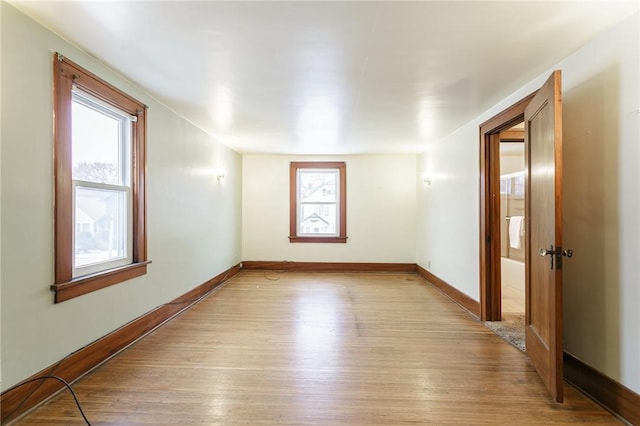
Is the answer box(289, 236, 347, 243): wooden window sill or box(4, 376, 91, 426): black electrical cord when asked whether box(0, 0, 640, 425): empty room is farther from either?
box(289, 236, 347, 243): wooden window sill

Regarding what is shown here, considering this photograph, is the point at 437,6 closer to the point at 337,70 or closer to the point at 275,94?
the point at 337,70

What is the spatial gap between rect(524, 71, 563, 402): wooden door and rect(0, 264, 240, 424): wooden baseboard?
318cm

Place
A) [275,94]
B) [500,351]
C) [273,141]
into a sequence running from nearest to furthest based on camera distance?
[500,351] → [275,94] → [273,141]

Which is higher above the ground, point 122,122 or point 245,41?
point 245,41

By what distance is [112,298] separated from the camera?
2.38 metres

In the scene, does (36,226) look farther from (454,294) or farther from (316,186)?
(316,186)

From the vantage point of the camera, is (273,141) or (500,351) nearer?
(500,351)

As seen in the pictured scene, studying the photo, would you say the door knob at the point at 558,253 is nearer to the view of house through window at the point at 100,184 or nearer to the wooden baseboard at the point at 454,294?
the wooden baseboard at the point at 454,294

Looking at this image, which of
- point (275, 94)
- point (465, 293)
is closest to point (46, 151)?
point (275, 94)

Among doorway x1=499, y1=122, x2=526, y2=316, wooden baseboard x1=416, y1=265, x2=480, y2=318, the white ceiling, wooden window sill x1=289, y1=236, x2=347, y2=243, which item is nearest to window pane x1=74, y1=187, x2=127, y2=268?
the white ceiling

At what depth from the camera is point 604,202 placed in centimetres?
185

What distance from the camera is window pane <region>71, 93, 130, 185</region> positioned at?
2.14m

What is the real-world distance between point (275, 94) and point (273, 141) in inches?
76.2

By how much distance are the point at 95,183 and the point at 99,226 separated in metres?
0.36
